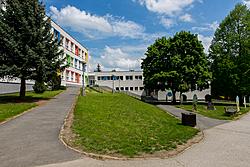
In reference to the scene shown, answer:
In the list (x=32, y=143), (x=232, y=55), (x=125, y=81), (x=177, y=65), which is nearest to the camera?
(x=32, y=143)

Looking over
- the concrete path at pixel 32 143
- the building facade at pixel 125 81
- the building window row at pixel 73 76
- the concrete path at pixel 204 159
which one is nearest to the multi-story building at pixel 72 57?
the building window row at pixel 73 76

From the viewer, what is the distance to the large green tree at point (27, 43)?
22016mm

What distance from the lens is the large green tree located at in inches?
867

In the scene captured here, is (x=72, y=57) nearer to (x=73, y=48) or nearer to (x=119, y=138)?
(x=73, y=48)

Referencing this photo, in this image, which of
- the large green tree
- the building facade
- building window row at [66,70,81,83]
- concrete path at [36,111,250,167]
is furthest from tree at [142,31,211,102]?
concrete path at [36,111,250,167]

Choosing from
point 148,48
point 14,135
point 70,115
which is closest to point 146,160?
point 14,135

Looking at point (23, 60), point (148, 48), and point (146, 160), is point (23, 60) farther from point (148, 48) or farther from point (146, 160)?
point (148, 48)

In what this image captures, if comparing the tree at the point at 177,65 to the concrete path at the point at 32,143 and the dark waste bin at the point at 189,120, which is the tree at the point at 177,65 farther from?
the concrete path at the point at 32,143

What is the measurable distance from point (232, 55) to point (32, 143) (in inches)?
1563

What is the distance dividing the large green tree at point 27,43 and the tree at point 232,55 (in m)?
26.4

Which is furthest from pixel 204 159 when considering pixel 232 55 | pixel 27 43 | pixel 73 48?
pixel 73 48

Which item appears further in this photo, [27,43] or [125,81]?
[125,81]

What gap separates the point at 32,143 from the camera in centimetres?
920

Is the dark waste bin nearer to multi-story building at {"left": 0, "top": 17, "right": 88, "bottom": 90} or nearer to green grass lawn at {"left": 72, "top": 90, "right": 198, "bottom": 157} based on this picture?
green grass lawn at {"left": 72, "top": 90, "right": 198, "bottom": 157}
